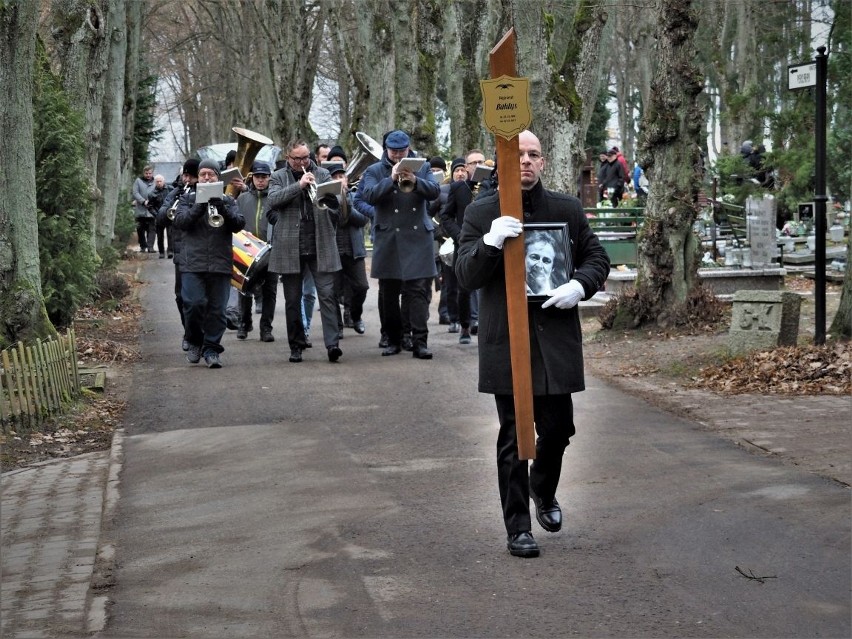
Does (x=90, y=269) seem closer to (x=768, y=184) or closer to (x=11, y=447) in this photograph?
(x=11, y=447)

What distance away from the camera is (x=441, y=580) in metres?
6.06

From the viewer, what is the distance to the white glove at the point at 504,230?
623cm

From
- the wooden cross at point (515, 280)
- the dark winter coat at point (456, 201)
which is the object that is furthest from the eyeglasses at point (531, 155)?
the dark winter coat at point (456, 201)

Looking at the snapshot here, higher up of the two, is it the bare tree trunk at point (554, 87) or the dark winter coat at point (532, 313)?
the bare tree trunk at point (554, 87)

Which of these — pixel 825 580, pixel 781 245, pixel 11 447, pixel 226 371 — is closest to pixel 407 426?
pixel 11 447

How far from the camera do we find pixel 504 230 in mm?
6227

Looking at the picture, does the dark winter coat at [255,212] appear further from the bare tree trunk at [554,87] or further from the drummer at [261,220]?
the bare tree trunk at [554,87]

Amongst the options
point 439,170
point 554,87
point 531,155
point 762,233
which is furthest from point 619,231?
point 531,155

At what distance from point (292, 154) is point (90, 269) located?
131 inches

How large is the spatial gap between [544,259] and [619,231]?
16.9 meters

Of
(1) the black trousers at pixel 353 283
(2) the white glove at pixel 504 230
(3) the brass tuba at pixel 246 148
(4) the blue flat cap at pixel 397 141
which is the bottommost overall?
(1) the black trousers at pixel 353 283

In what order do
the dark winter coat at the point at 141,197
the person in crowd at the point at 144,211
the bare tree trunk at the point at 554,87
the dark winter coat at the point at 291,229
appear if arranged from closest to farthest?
the dark winter coat at the point at 291,229, the bare tree trunk at the point at 554,87, the dark winter coat at the point at 141,197, the person in crowd at the point at 144,211

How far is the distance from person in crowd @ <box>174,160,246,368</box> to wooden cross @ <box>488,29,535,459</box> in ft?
23.7

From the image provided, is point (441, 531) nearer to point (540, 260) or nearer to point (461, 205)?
point (540, 260)
